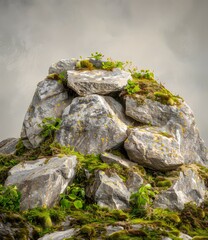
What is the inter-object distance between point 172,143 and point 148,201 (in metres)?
4.68

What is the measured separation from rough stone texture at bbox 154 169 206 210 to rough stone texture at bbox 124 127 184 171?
94 centimetres

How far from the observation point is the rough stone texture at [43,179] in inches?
501

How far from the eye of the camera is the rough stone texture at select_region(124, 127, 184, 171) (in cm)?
1619

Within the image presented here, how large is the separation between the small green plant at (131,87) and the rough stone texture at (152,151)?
3634 mm

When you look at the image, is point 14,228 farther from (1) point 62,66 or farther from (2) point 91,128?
(1) point 62,66

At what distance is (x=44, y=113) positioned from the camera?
1898 cm

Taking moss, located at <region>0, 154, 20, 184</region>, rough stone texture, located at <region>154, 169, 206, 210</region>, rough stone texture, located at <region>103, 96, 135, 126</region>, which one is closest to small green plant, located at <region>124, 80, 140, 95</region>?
rough stone texture, located at <region>103, 96, 135, 126</region>

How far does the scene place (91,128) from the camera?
17.4m

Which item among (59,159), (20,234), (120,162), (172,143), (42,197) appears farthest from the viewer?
(172,143)

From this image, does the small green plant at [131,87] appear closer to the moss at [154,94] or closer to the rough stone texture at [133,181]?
the moss at [154,94]

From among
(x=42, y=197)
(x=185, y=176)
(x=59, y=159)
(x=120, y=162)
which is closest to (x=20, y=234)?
(x=42, y=197)

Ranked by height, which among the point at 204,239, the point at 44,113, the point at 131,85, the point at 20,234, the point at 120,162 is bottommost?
the point at 204,239

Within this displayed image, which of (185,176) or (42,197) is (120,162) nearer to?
(185,176)

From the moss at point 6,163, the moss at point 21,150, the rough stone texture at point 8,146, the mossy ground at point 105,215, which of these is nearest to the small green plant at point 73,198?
the mossy ground at point 105,215
